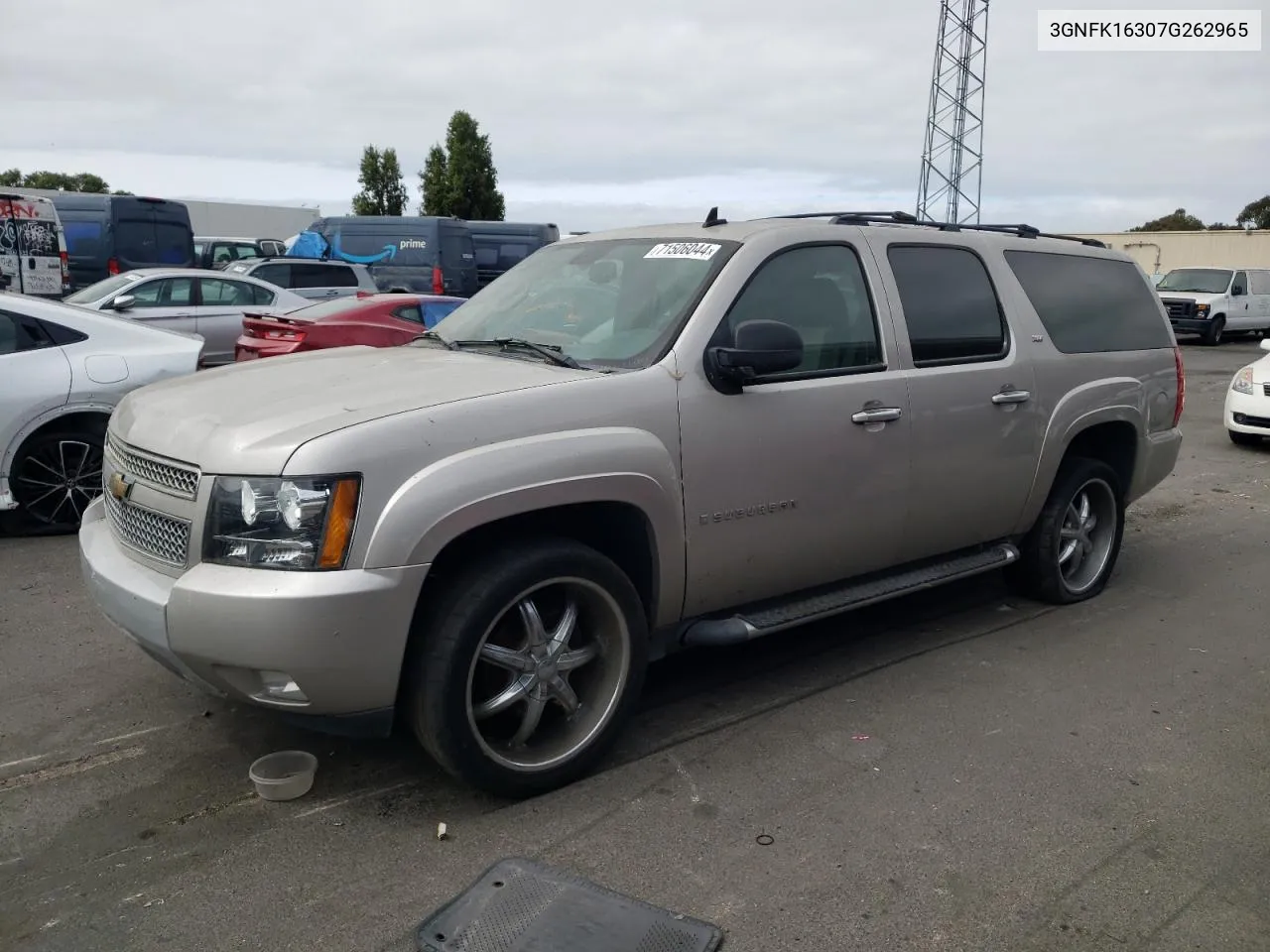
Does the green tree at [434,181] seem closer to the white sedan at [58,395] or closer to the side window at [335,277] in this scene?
the side window at [335,277]

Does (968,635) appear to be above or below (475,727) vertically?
below

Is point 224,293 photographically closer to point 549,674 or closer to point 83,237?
point 83,237

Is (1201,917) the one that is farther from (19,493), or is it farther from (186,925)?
(19,493)

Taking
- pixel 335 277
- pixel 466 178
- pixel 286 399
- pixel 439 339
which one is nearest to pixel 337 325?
pixel 439 339

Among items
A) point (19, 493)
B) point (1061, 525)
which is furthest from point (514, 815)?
point (19, 493)

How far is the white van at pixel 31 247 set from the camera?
1603 centimetres

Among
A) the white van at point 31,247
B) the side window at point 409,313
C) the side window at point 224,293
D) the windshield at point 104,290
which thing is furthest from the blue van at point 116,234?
the side window at point 409,313

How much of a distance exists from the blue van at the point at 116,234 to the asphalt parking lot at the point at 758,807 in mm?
16964

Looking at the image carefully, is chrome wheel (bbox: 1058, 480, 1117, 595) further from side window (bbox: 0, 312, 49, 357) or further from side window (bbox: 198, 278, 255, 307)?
side window (bbox: 198, 278, 255, 307)

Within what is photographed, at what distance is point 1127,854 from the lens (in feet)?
11.0

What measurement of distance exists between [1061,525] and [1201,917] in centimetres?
288

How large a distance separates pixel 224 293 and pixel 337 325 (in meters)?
4.03

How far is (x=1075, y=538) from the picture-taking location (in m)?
5.86

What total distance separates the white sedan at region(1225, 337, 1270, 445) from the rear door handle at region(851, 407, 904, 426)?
8.60 meters
